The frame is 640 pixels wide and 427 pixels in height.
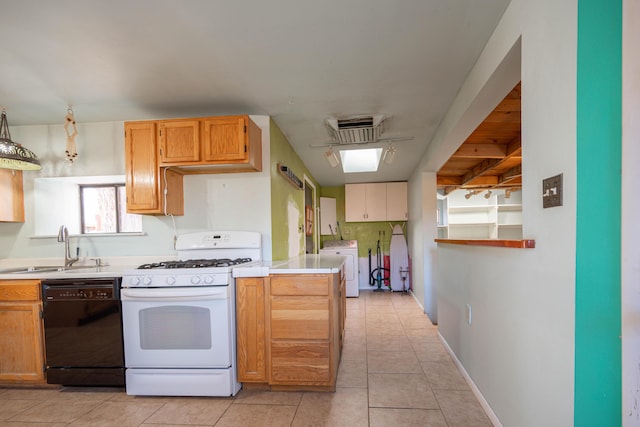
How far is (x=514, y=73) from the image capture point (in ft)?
5.12

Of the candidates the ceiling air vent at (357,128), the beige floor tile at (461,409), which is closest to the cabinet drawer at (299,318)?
the beige floor tile at (461,409)

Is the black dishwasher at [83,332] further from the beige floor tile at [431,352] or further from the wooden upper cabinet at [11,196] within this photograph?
the beige floor tile at [431,352]

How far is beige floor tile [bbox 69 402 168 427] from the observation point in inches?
66.7

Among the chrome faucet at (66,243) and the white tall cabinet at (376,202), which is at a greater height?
the white tall cabinet at (376,202)

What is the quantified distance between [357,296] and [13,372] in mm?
4149

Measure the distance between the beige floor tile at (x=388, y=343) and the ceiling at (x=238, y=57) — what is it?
87.1 inches

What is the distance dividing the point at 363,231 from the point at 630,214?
17.0 feet

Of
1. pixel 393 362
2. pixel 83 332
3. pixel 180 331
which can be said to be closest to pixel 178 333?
pixel 180 331

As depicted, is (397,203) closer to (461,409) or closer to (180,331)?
(461,409)

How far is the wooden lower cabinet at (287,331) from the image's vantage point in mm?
1923

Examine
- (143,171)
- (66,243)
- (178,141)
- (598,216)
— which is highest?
(178,141)

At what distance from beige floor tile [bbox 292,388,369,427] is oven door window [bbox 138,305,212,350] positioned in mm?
760

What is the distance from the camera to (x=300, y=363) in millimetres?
1927

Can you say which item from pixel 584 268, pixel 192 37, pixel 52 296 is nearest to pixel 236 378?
pixel 52 296
